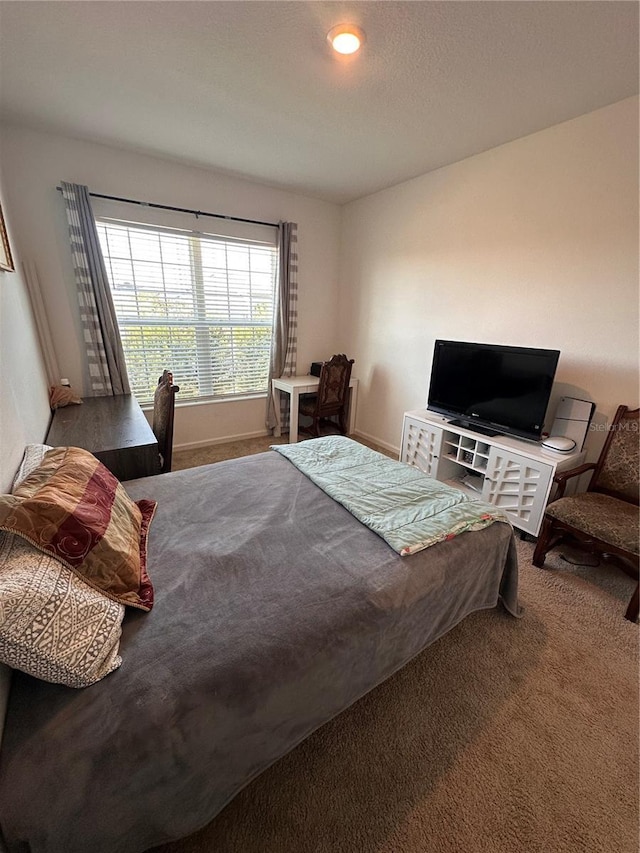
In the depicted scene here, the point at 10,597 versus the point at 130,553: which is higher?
the point at 10,597

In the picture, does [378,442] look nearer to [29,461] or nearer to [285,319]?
[285,319]

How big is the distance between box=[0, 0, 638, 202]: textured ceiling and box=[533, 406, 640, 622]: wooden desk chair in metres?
1.86

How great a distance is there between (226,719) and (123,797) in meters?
0.24

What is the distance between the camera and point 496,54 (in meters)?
1.62

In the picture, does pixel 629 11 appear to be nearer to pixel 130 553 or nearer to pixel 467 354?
pixel 467 354

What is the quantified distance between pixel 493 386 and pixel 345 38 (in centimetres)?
210

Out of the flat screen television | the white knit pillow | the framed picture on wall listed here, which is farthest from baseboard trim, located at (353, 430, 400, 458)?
the framed picture on wall

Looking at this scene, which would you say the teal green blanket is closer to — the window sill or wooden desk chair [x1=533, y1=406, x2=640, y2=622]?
wooden desk chair [x1=533, y1=406, x2=640, y2=622]

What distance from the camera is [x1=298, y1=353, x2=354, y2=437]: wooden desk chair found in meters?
3.66

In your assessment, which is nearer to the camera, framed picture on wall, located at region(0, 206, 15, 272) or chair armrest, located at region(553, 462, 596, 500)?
framed picture on wall, located at region(0, 206, 15, 272)

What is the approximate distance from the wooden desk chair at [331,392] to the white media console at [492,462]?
1.00m

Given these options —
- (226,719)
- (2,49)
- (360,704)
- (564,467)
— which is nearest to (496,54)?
(564,467)

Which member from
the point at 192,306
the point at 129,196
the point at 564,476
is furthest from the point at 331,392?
the point at 129,196

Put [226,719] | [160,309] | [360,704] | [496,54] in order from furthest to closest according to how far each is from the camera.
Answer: [160,309], [496,54], [360,704], [226,719]
